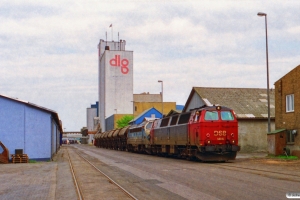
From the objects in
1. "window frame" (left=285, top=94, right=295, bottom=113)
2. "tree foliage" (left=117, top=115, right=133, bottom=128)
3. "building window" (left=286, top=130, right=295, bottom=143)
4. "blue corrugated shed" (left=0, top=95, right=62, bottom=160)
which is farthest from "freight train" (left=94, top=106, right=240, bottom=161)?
"tree foliage" (left=117, top=115, right=133, bottom=128)

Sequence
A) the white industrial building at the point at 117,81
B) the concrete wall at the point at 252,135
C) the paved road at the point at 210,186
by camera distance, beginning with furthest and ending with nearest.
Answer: the white industrial building at the point at 117,81, the concrete wall at the point at 252,135, the paved road at the point at 210,186

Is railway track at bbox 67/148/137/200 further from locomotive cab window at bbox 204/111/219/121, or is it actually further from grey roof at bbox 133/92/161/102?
grey roof at bbox 133/92/161/102

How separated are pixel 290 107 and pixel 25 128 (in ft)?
63.2

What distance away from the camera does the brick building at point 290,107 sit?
1208 inches

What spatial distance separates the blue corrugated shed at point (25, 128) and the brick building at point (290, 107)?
1737 centimetres

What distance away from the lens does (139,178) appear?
59.9 ft

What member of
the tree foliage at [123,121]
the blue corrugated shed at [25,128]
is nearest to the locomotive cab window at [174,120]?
the blue corrugated shed at [25,128]

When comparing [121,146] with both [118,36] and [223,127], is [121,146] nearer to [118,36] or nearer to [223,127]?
[223,127]

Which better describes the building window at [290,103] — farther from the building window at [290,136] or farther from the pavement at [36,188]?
the pavement at [36,188]

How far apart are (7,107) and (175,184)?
1941 centimetres

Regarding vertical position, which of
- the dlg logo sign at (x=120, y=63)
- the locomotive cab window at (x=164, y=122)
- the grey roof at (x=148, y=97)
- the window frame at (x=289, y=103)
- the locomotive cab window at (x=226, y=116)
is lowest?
the locomotive cab window at (x=164, y=122)


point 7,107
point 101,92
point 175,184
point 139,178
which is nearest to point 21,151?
point 7,107

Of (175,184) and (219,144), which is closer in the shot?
(175,184)

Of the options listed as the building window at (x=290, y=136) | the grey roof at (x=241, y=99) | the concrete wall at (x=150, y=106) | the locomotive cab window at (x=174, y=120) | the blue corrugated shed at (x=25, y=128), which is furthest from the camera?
the concrete wall at (x=150, y=106)
